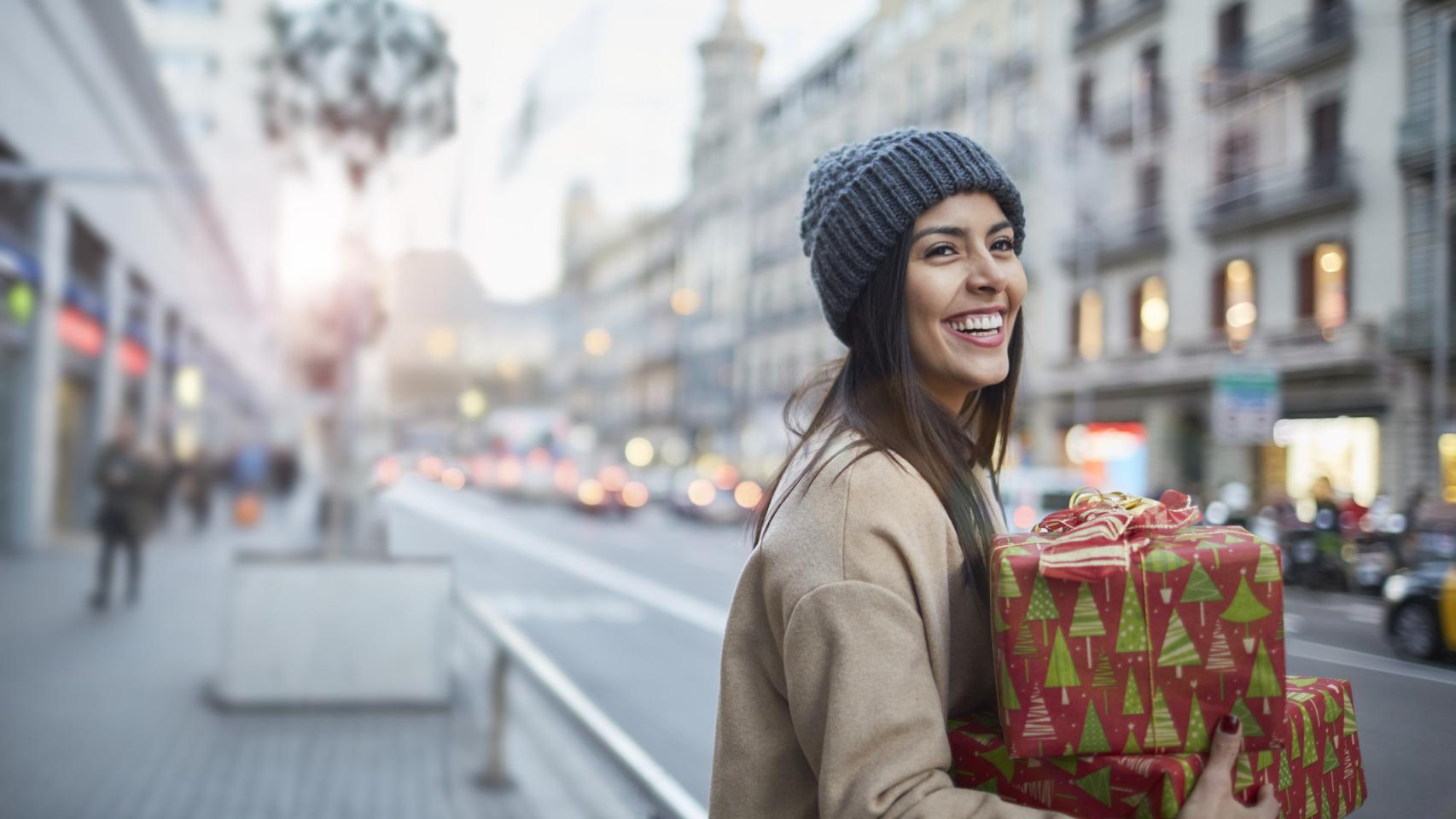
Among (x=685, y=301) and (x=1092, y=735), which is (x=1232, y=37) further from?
(x=685, y=301)

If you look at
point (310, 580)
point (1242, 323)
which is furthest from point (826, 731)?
point (310, 580)

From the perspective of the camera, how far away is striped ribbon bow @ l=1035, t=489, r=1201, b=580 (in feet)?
3.79

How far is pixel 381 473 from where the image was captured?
20.2 ft

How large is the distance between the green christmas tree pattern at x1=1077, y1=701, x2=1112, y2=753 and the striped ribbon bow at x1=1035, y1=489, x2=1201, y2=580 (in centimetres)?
14

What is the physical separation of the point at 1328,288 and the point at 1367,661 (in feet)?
2.07

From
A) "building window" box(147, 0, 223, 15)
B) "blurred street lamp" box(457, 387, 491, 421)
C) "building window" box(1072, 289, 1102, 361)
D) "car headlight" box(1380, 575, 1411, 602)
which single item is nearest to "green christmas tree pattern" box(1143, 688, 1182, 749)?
"car headlight" box(1380, 575, 1411, 602)

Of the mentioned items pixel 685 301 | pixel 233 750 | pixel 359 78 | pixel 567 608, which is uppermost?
pixel 359 78

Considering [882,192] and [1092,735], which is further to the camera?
[882,192]

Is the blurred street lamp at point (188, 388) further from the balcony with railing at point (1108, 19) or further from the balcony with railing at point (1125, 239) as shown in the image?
the balcony with railing at point (1108, 19)

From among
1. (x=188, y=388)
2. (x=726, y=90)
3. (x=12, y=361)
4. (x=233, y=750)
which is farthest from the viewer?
(x=188, y=388)

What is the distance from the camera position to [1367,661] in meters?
1.58

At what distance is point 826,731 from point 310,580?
5.66 m

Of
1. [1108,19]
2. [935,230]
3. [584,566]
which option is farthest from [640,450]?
[935,230]

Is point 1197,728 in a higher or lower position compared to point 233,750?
higher
